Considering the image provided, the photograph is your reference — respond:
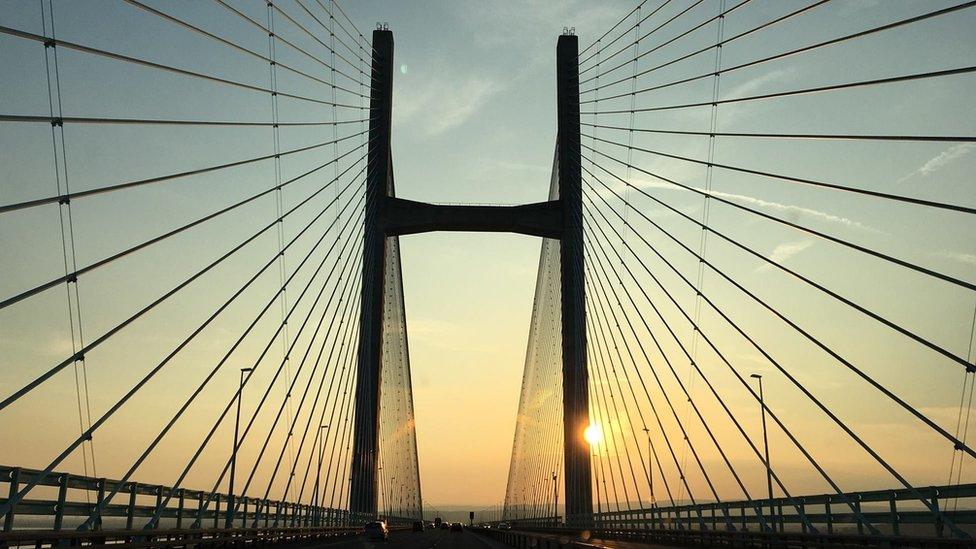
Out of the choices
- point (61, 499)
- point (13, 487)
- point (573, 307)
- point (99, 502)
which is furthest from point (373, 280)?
point (13, 487)

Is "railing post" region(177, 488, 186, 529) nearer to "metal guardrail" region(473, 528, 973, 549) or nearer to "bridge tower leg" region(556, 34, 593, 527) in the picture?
"metal guardrail" region(473, 528, 973, 549)

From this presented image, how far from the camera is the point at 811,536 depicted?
20562 mm

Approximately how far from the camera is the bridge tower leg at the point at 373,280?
41.9 metres

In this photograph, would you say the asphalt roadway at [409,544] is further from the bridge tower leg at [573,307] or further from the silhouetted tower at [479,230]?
the bridge tower leg at [573,307]

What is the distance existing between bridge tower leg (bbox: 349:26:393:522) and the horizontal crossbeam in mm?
680

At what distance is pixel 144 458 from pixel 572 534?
109ft

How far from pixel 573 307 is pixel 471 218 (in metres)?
5.62

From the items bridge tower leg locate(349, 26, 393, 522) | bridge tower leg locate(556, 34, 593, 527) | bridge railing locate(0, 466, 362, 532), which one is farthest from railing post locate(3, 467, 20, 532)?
bridge tower leg locate(556, 34, 593, 527)

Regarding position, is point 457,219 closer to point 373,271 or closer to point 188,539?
point 373,271

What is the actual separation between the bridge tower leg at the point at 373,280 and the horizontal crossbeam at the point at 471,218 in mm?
680

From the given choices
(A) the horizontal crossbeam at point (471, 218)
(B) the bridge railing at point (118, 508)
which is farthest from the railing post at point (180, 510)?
(A) the horizontal crossbeam at point (471, 218)

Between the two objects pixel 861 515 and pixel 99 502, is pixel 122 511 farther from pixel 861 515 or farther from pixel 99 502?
pixel 861 515

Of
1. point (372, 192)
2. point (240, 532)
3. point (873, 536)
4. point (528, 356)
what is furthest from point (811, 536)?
point (528, 356)

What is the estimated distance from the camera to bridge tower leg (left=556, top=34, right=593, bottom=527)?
137ft
